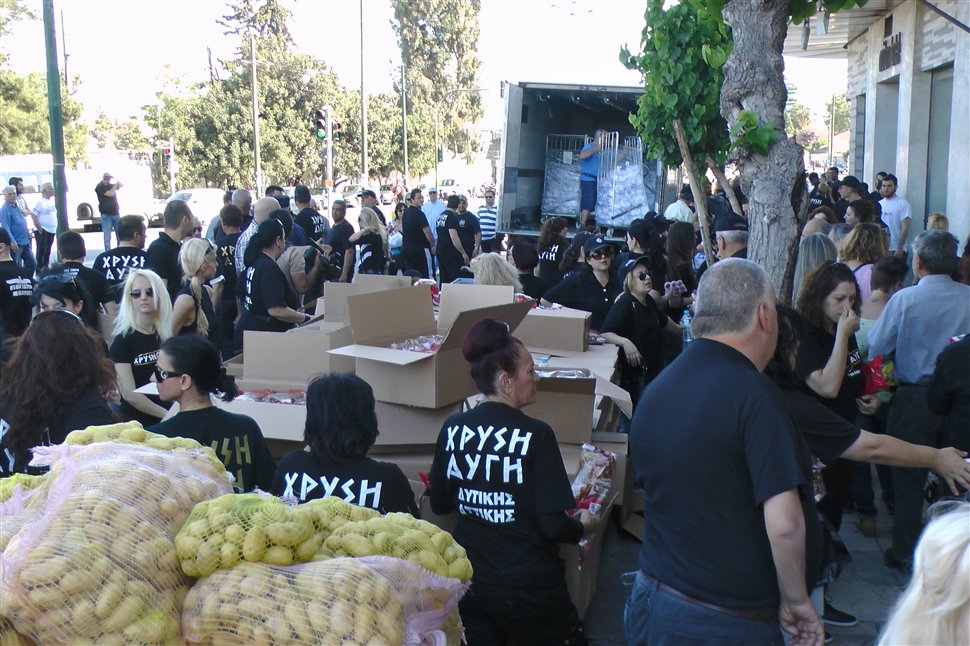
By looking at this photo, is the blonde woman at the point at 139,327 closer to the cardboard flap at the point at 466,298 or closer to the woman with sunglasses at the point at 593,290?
the cardboard flap at the point at 466,298

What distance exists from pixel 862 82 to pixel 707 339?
19.8 m

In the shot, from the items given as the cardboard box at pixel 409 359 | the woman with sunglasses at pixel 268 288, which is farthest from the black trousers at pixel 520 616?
the woman with sunglasses at pixel 268 288

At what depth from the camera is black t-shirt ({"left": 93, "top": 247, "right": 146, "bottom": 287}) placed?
769 centimetres

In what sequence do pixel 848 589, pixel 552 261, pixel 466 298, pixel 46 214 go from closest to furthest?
pixel 848 589 < pixel 466 298 < pixel 552 261 < pixel 46 214

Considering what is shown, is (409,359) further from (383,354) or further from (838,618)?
(838,618)

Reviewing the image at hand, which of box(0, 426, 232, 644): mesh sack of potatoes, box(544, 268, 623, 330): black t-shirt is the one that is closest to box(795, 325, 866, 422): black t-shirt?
box(544, 268, 623, 330): black t-shirt

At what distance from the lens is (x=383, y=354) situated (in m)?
4.81

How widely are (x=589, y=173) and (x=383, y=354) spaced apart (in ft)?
36.2

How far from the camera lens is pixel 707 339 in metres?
2.79

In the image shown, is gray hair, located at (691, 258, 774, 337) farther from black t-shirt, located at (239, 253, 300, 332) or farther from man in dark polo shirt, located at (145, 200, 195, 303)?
man in dark polo shirt, located at (145, 200, 195, 303)

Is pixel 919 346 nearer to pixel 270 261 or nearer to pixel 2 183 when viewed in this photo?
pixel 270 261

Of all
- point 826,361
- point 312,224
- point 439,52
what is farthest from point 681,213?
point 439,52

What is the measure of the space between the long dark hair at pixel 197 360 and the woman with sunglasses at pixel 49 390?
0.29m

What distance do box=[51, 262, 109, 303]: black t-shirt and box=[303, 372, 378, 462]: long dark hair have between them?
428 cm
